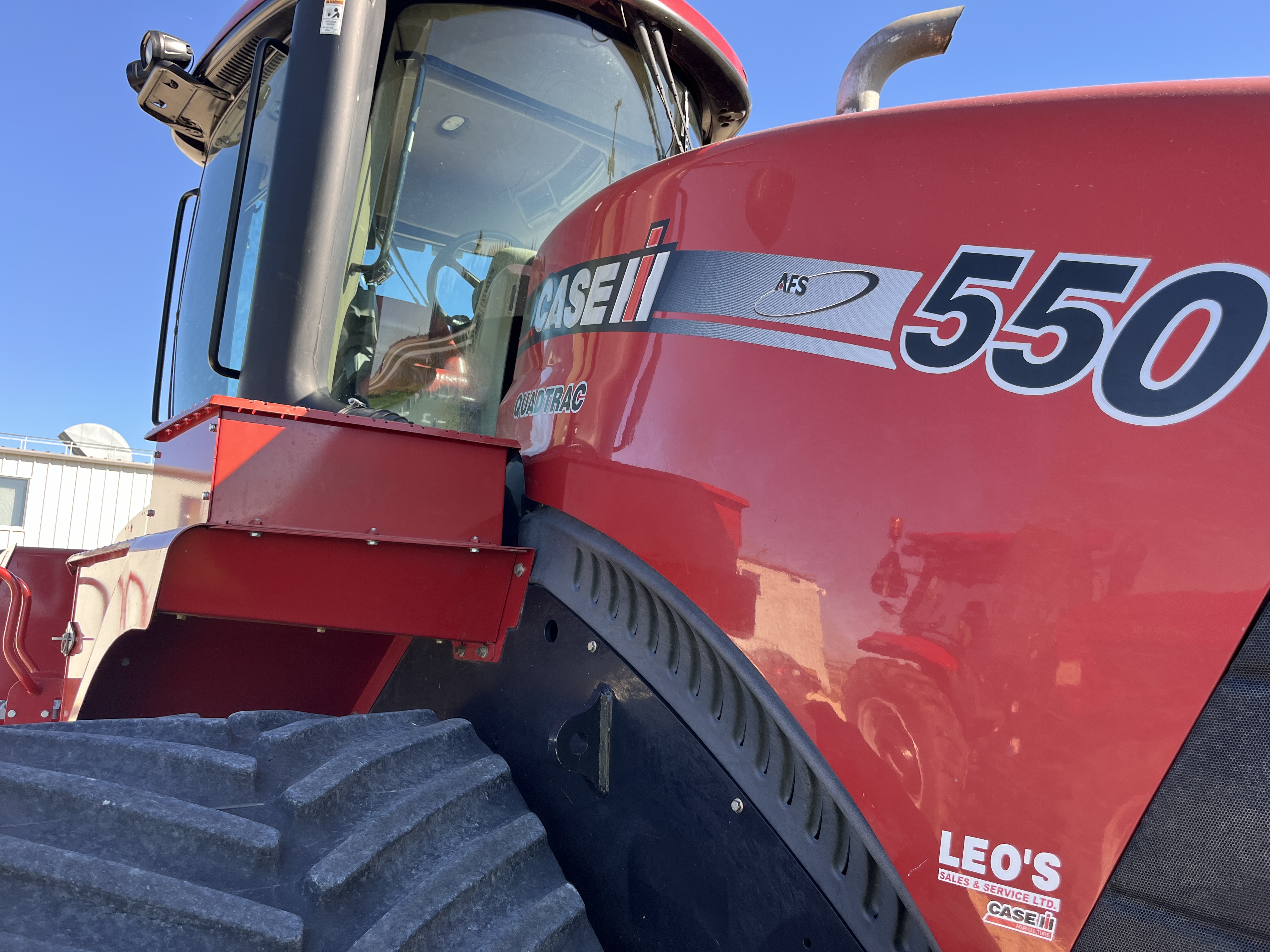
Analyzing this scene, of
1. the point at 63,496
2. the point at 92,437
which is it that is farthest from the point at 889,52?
the point at 63,496

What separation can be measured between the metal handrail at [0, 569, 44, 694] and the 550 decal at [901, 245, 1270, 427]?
3.18 metres

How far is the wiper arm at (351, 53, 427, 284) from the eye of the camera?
225 centimetres

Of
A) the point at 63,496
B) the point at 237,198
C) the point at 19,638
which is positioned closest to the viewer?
the point at 237,198

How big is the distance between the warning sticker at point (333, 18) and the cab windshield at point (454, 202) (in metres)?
0.36

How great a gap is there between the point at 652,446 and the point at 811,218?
0.40 meters

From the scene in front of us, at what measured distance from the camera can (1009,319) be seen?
1061 mm

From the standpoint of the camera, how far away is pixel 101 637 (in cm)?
209

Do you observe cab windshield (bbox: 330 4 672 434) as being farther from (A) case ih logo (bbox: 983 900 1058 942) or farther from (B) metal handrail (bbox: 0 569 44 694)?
(B) metal handrail (bbox: 0 569 44 694)

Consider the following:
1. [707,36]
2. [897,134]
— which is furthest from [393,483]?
[707,36]

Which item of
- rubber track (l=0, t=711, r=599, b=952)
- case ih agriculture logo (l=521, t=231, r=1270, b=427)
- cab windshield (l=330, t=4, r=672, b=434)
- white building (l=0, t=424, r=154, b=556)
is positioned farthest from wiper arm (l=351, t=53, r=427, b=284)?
white building (l=0, t=424, r=154, b=556)

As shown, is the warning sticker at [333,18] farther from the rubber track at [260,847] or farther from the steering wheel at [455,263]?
the rubber track at [260,847]

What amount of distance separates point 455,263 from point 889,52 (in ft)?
3.90

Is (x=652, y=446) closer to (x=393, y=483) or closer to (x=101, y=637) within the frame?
(x=393, y=483)

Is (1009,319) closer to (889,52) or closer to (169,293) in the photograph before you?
(889,52)
